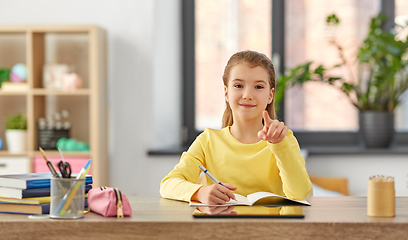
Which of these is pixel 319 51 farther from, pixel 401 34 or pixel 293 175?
pixel 293 175

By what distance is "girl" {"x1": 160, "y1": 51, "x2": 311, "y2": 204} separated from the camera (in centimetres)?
Answer: 130

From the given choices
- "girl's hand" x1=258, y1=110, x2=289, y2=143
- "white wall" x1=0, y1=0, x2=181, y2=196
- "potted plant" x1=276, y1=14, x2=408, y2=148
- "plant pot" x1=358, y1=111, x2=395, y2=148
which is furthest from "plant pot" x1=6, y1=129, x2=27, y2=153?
"girl's hand" x1=258, y1=110, x2=289, y2=143

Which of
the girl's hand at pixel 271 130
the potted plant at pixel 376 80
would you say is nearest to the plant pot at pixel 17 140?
the potted plant at pixel 376 80

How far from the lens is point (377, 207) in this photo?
965mm

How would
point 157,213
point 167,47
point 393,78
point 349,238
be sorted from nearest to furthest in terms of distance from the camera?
point 349,238
point 157,213
point 393,78
point 167,47

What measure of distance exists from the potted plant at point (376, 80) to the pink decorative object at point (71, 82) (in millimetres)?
1231

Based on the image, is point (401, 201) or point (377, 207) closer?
point (377, 207)

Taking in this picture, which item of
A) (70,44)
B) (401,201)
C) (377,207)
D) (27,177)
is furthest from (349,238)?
(70,44)

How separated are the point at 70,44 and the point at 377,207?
104 inches

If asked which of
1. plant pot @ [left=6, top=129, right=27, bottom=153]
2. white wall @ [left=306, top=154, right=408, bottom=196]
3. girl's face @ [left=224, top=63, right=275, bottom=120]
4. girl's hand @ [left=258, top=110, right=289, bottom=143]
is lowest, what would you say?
white wall @ [left=306, top=154, right=408, bottom=196]

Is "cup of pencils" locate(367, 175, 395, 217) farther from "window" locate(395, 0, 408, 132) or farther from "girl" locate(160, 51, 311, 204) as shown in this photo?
"window" locate(395, 0, 408, 132)

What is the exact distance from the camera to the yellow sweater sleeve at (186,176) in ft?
3.98

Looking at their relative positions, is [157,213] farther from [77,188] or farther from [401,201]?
[401,201]

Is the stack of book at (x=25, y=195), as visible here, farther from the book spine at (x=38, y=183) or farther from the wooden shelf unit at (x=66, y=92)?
the wooden shelf unit at (x=66, y=92)
